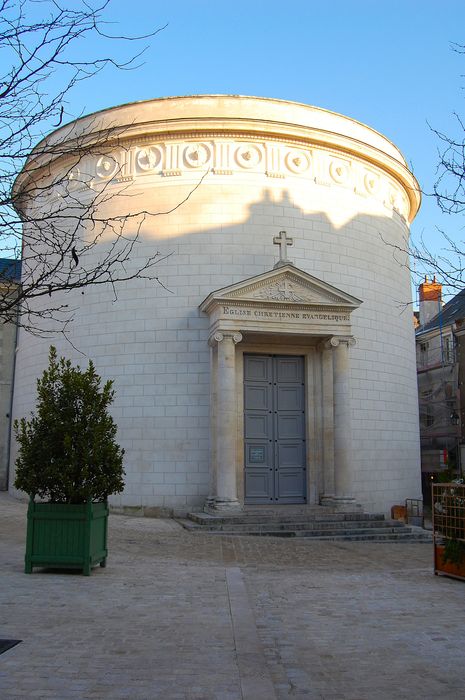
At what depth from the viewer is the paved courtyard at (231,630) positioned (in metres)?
4.50

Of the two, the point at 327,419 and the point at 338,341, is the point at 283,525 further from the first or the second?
the point at 338,341

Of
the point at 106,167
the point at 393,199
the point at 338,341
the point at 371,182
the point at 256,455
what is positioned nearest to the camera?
the point at 338,341

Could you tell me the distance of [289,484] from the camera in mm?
15438

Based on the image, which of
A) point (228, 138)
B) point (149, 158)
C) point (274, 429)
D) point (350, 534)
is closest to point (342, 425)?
point (274, 429)

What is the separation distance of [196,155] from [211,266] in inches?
113

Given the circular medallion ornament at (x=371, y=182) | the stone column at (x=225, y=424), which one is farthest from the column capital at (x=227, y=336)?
the circular medallion ornament at (x=371, y=182)

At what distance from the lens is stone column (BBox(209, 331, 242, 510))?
1383cm

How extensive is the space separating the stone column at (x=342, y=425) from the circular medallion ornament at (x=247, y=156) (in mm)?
4957

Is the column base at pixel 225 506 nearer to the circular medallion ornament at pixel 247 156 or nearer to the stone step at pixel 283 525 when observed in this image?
the stone step at pixel 283 525

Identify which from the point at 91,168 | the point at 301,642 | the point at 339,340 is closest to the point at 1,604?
the point at 301,642

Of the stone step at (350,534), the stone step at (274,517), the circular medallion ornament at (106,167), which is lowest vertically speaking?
the stone step at (350,534)

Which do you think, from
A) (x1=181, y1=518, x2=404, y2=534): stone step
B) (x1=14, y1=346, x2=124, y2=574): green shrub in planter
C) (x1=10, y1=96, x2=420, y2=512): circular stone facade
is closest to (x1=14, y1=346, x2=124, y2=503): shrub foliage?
(x1=14, y1=346, x2=124, y2=574): green shrub in planter

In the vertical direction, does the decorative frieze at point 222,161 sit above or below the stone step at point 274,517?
above

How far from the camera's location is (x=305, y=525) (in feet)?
43.4
